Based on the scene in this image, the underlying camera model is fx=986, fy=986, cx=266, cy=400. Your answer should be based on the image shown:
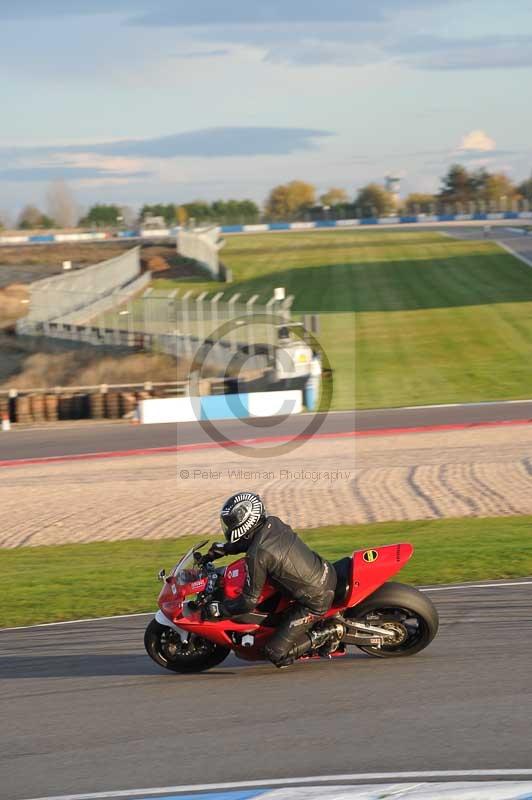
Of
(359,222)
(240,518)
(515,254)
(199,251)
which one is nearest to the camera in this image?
(240,518)

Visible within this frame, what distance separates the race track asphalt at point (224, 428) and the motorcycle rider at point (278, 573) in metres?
17.7

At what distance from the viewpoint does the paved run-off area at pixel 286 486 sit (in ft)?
51.6

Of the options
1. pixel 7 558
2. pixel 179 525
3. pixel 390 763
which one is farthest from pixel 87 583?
pixel 390 763

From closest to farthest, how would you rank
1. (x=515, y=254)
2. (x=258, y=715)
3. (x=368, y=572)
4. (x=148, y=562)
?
(x=258, y=715)
(x=368, y=572)
(x=148, y=562)
(x=515, y=254)

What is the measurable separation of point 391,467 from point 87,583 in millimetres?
9206

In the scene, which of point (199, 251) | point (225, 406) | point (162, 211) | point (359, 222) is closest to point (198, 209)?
point (162, 211)

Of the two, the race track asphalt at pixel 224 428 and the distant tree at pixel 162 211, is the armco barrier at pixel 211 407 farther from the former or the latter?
the distant tree at pixel 162 211

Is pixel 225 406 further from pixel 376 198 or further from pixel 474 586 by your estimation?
pixel 376 198

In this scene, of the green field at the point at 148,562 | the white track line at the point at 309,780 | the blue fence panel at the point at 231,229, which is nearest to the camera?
the white track line at the point at 309,780

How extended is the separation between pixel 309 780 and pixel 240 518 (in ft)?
7.57

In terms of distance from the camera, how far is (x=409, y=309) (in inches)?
1969

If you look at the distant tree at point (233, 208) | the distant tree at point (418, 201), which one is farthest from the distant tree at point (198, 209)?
the distant tree at point (418, 201)

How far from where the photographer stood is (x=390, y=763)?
5.82 metres

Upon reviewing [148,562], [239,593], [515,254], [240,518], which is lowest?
[148,562]
